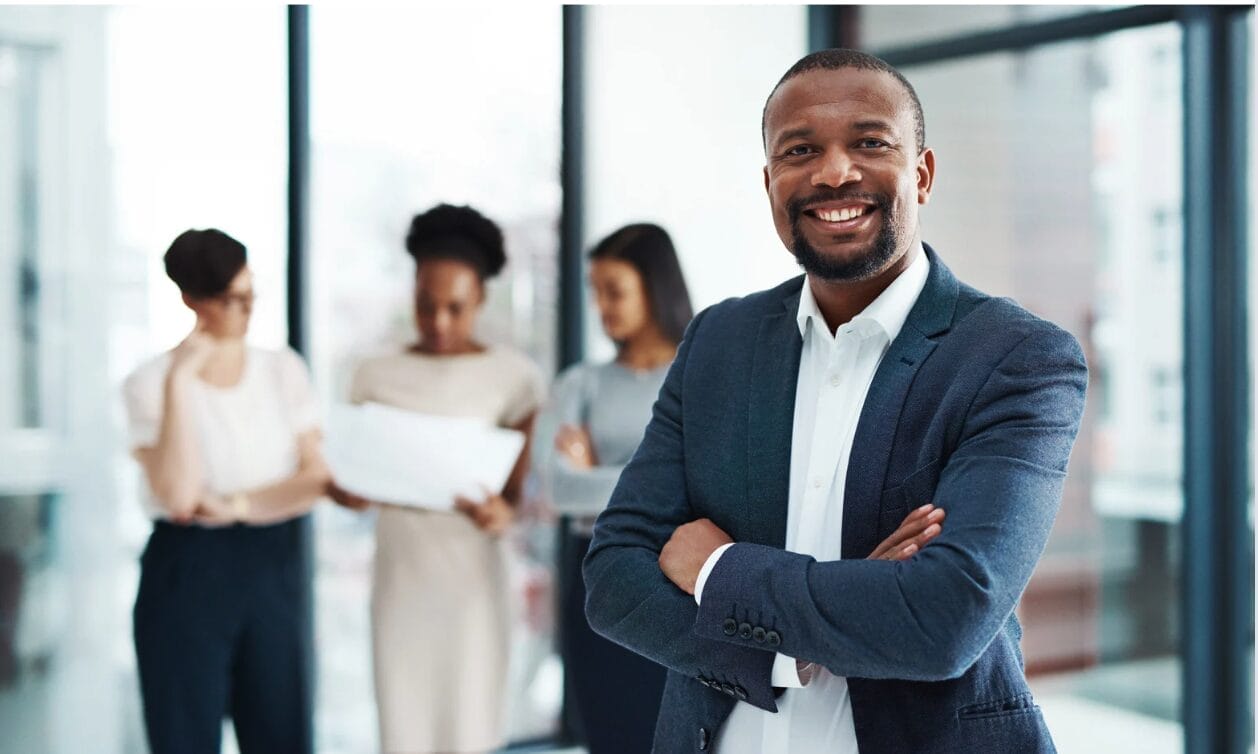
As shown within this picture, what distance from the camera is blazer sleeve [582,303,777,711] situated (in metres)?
1.32

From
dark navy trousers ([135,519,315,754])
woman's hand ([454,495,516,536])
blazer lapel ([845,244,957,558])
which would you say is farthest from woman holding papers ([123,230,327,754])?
blazer lapel ([845,244,957,558])

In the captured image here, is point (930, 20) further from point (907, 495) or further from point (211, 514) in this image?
point (907, 495)

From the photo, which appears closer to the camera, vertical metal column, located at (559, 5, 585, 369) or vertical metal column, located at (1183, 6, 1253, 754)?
vertical metal column, located at (1183, 6, 1253, 754)

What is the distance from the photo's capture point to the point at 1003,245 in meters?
4.12

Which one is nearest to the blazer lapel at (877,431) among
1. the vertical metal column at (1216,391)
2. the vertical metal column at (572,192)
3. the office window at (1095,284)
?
the vertical metal column at (1216,391)

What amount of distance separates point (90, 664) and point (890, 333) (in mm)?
2810

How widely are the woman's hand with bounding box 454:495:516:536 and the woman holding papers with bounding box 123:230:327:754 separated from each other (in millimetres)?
367

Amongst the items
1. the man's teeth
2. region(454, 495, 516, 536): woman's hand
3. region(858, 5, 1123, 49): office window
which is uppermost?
region(858, 5, 1123, 49): office window

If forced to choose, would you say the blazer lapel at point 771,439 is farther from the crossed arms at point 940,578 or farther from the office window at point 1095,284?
the office window at point 1095,284

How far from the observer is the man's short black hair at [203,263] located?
9.06 feet

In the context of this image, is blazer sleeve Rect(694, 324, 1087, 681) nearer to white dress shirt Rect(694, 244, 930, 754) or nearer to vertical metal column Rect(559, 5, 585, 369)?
white dress shirt Rect(694, 244, 930, 754)

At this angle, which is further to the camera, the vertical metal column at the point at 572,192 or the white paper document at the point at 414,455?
the vertical metal column at the point at 572,192

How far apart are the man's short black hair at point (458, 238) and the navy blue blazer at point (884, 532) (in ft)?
5.36

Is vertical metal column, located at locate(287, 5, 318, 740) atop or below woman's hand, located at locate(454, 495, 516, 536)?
atop
